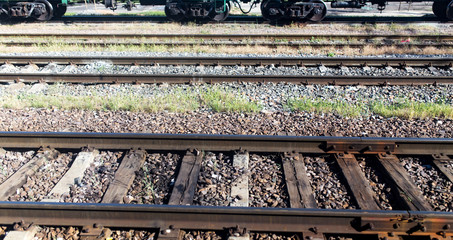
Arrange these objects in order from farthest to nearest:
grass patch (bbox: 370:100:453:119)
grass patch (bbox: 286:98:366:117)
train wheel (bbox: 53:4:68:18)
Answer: train wheel (bbox: 53:4:68:18) < grass patch (bbox: 286:98:366:117) < grass patch (bbox: 370:100:453:119)

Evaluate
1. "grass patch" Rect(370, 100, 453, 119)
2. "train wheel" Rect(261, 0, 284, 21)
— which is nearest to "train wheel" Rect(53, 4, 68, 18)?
"train wheel" Rect(261, 0, 284, 21)

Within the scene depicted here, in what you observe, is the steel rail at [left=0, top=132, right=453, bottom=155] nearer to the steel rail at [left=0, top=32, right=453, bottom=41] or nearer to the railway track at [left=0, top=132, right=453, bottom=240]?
the railway track at [left=0, top=132, right=453, bottom=240]

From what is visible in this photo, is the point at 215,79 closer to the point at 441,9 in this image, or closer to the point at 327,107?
the point at 327,107

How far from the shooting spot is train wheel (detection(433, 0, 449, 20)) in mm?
15408

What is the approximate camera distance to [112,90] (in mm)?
7828

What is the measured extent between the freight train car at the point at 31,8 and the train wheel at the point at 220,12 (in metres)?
6.48

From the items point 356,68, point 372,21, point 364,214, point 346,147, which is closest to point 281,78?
point 356,68

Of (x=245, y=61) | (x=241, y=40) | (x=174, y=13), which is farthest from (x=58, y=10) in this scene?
(x=245, y=61)

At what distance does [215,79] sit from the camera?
26.8ft

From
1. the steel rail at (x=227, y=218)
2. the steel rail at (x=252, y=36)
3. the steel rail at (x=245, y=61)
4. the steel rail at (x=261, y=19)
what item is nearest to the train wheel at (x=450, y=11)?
the steel rail at (x=261, y=19)

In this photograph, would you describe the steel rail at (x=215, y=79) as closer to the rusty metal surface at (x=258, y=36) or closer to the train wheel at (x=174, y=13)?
the rusty metal surface at (x=258, y=36)

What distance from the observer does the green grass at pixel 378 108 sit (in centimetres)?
632

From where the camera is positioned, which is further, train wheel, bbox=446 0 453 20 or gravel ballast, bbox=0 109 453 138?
train wheel, bbox=446 0 453 20

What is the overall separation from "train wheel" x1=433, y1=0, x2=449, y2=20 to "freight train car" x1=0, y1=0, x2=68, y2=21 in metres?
15.9
